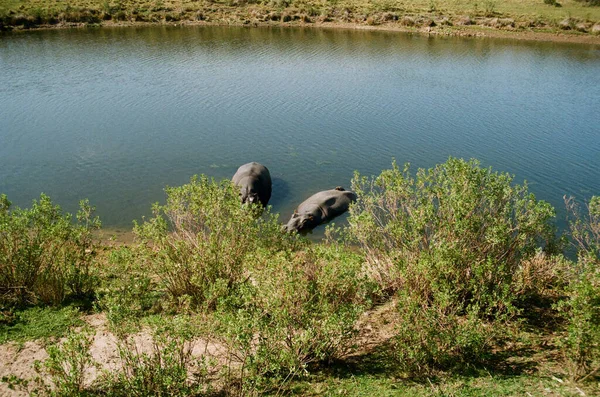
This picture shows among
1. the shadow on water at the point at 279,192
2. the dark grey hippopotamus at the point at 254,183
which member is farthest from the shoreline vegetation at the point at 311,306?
the shadow on water at the point at 279,192

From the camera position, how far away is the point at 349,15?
60.5 metres

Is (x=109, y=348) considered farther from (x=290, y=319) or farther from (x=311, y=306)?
(x=311, y=306)

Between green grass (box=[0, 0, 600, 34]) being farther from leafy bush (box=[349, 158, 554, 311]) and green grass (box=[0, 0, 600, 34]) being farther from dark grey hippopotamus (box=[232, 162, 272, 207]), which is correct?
leafy bush (box=[349, 158, 554, 311])

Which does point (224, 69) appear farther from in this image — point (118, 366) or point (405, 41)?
point (118, 366)

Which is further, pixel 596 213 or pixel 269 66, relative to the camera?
pixel 269 66

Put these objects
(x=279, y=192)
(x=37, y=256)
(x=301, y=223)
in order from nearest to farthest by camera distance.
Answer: (x=37, y=256), (x=301, y=223), (x=279, y=192)

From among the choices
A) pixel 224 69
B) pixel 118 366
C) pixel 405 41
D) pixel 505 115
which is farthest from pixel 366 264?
pixel 405 41

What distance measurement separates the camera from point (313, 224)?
17938mm

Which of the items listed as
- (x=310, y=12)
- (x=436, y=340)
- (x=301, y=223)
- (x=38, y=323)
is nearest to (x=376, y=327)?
(x=436, y=340)

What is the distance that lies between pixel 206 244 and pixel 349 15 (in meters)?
55.1

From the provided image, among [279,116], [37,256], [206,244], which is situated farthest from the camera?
[279,116]

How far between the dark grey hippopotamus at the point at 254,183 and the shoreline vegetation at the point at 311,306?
591 cm

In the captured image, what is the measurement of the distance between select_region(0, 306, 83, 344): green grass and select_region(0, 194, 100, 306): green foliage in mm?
402

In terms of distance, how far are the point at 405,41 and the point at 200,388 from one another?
47.9 meters
